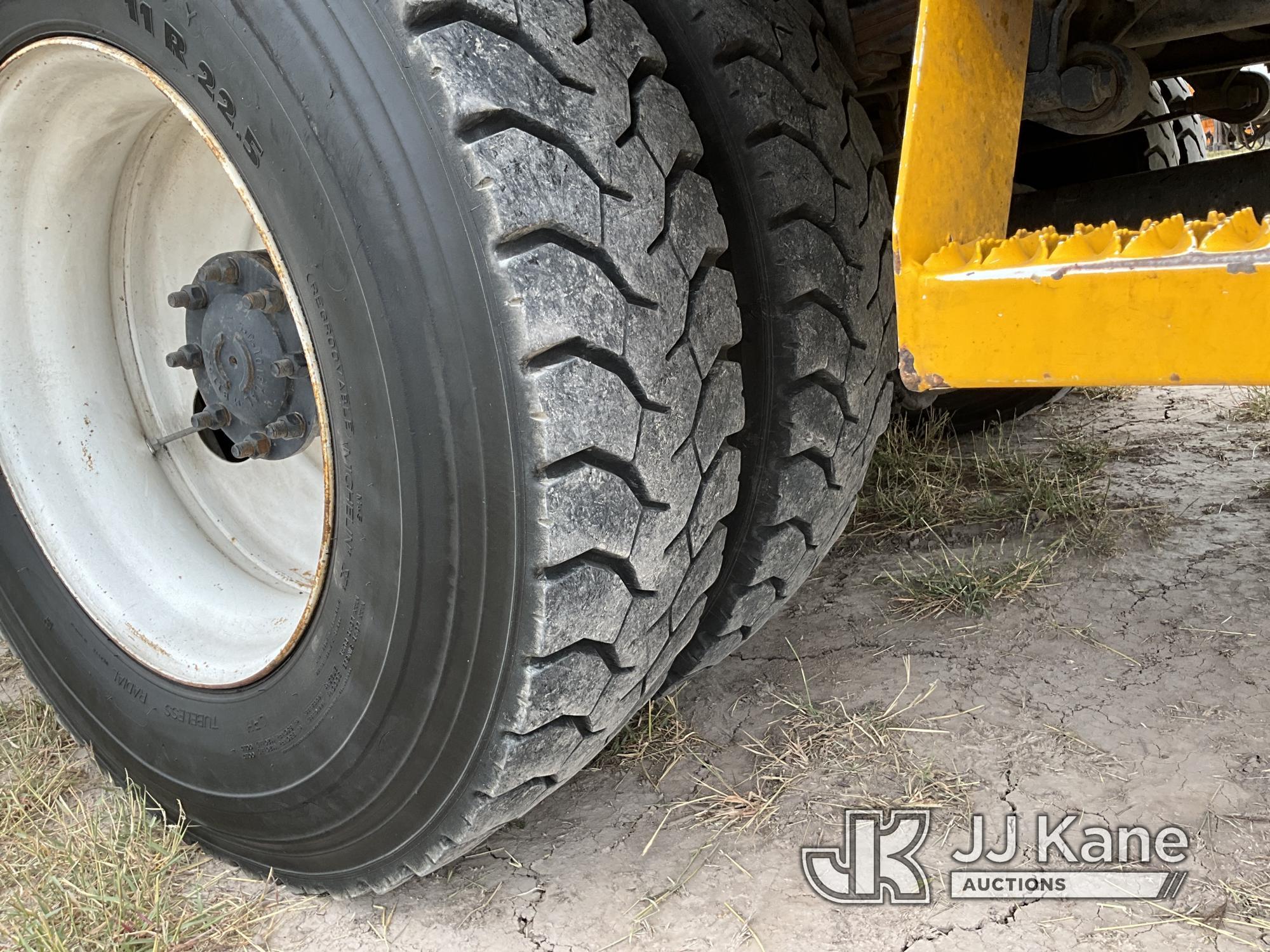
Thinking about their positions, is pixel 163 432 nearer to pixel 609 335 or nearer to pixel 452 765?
pixel 452 765

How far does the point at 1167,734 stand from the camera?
67.8 inches

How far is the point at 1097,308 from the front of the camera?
866 mm

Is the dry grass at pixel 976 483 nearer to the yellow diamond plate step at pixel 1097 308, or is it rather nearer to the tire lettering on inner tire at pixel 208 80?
the yellow diamond plate step at pixel 1097 308

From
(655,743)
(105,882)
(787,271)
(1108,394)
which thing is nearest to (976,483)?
(1108,394)

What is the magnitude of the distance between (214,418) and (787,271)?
0.92m

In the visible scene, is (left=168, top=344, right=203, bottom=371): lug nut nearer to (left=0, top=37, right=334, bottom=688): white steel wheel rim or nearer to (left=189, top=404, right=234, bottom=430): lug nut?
(left=189, top=404, right=234, bottom=430): lug nut

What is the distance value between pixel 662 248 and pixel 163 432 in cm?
120

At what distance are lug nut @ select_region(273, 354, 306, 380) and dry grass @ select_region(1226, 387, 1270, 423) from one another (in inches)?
117

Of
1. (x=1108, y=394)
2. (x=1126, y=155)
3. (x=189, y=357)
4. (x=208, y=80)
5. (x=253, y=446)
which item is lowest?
(x=1108, y=394)

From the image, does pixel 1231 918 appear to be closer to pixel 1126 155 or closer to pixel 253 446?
pixel 253 446

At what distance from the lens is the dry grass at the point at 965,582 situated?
2205mm

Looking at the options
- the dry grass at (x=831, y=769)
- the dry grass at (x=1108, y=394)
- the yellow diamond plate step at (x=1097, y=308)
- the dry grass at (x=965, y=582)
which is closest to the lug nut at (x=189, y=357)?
the dry grass at (x=831, y=769)

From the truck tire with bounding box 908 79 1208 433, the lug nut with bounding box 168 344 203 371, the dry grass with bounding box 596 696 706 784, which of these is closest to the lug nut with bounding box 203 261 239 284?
the lug nut with bounding box 168 344 203 371

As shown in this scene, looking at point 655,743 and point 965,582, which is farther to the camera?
point 965,582
